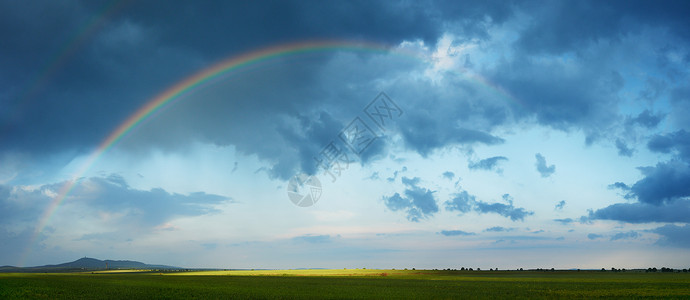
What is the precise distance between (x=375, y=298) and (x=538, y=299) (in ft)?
58.9

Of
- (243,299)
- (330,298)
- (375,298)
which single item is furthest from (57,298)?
(375,298)

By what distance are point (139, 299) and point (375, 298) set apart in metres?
26.2

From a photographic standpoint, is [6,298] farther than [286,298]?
Yes

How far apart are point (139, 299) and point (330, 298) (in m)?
21.1

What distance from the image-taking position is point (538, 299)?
159 ft

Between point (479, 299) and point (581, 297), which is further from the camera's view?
point (581, 297)

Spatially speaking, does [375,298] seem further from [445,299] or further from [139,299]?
[139,299]

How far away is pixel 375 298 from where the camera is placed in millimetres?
50312

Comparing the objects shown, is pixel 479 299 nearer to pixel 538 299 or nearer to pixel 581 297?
pixel 538 299

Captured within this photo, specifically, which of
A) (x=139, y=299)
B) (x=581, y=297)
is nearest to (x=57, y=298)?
(x=139, y=299)

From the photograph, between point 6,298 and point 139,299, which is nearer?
point 139,299

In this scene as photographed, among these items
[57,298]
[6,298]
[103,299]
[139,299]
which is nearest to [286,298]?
[139,299]

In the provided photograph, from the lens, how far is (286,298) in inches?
1932

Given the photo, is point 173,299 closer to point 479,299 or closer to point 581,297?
point 479,299
